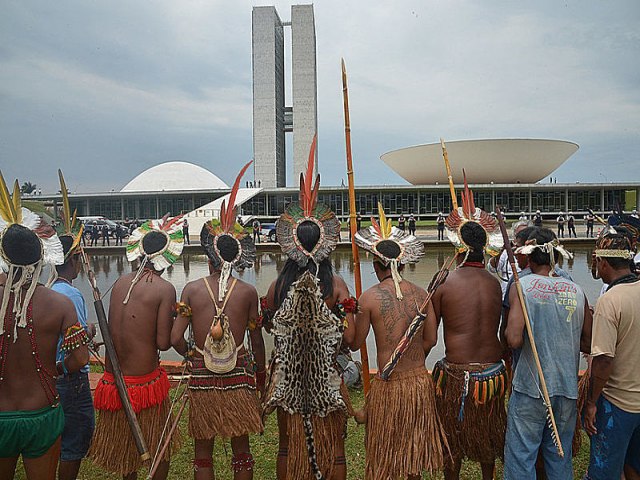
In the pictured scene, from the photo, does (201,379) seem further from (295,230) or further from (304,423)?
(295,230)

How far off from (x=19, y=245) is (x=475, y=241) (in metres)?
2.74

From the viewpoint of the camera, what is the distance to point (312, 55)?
5419cm

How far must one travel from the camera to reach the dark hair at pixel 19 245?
2.70 meters

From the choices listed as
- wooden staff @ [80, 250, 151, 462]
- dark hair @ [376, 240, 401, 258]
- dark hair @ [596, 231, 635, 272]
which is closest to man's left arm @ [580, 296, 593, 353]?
dark hair @ [596, 231, 635, 272]

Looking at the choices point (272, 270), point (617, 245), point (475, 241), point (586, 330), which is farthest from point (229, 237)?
point (272, 270)

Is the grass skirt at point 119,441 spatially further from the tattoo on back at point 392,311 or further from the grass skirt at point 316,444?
the tattoo on back at point 392,311

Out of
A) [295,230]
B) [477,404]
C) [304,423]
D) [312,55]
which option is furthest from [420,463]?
[312,55]

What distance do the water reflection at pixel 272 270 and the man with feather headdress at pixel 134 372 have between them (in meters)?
7.02

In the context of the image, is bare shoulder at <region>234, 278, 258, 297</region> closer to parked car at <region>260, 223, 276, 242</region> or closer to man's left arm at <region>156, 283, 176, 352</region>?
man's left arm at <region>156, 283, 176, 352</region>

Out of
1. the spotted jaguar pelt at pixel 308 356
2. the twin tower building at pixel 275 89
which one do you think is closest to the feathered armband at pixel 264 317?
the spotted jaguar pelt at pixel 308 356

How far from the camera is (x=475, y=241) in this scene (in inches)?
132

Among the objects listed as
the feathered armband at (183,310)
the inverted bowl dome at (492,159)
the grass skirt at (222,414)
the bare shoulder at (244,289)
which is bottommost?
the grass skirt at (222,414)

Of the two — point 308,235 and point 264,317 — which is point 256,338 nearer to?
point 264,317

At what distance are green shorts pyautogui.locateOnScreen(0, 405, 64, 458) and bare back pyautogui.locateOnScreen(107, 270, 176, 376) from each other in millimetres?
596
